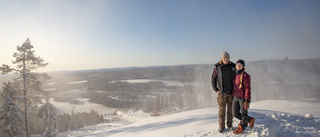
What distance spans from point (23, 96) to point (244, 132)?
653 inches

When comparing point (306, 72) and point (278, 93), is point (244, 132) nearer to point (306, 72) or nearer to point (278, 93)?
point (278, 93)

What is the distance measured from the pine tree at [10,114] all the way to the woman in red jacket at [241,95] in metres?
17.1

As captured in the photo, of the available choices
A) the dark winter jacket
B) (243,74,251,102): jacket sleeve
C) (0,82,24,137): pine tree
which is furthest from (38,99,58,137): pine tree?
(243,74,251,102): jacket sleeve

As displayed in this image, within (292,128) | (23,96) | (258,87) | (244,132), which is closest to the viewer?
(244,132)

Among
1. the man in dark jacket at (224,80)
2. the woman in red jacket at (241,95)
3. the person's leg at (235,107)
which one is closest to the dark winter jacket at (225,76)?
the man in dark jacket at (224,80)

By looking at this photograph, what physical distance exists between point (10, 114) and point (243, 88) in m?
19.0

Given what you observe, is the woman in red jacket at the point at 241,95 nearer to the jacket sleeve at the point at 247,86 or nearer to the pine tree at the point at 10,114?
the jacket sleeve at the point at 247,86

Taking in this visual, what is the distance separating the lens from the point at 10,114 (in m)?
13.2

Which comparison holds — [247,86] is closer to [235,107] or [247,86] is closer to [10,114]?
[235,107]

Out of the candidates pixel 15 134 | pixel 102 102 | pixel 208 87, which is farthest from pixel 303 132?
pixel 102 102

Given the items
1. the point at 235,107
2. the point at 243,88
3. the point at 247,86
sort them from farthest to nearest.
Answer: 1. the point at 235,107
2. the point at 243,88
3. the point at 247,86

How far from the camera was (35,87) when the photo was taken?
12.8 m

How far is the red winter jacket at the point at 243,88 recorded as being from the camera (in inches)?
161

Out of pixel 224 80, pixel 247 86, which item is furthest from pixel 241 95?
pixel 224 80
